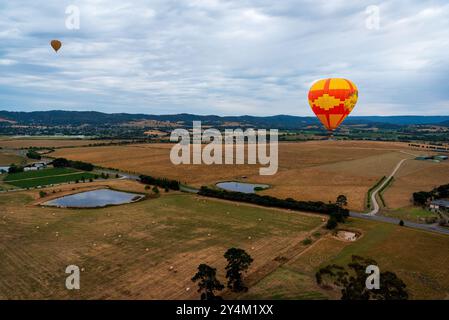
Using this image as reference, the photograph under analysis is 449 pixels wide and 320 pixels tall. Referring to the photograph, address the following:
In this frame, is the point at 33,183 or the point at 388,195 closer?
the point at 388,195

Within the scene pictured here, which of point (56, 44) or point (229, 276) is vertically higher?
point (56, 44)

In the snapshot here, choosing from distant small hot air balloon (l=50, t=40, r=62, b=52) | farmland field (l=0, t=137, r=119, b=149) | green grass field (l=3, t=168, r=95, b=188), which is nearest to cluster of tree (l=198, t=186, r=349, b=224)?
distant small hot air balloon (l=50, t=40, r=62, b=52)

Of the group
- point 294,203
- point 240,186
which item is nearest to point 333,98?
point 294,203

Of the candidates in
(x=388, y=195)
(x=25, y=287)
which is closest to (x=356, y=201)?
(x=388, y=195)

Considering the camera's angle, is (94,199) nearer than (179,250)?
No

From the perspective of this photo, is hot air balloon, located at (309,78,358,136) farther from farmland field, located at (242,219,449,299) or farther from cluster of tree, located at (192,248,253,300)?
cluster of tree, located at (192,248,253,300)

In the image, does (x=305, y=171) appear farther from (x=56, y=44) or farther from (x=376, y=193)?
(x=56, y=44)

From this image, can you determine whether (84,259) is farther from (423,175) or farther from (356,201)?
(423,175)
